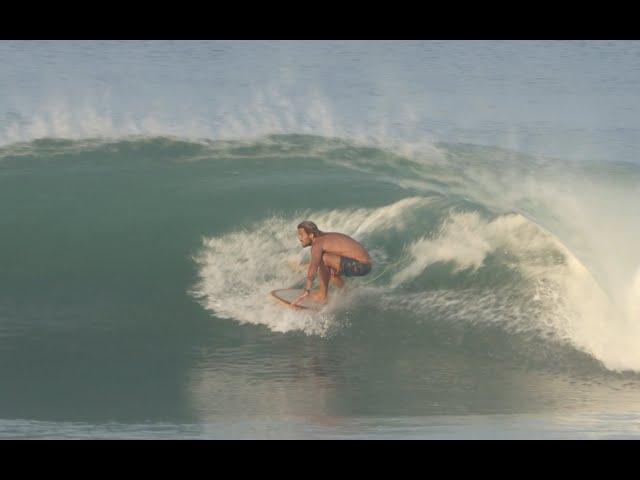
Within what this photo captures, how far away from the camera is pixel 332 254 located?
38.1 ft

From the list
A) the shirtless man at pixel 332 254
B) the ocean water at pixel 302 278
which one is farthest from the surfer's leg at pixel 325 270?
the ocean water at pixel 302 278

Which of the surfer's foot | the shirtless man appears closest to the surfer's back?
the shirtless man

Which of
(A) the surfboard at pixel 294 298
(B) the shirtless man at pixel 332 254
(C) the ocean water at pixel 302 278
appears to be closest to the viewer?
(C) the ocean water at pixel 302 278

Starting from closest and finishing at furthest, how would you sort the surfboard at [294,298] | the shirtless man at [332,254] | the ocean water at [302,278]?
1. the ocean water at [302,278]
2. the shirtless man at [332,254]
3. the surfboard at [294,298]

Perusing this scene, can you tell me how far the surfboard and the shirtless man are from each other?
8cm

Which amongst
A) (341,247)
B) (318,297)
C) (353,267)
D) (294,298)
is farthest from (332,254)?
(294,298)

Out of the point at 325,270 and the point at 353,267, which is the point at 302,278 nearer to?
the point at 325,270

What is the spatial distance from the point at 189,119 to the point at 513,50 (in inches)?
275

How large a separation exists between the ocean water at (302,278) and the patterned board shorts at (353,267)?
0.39m

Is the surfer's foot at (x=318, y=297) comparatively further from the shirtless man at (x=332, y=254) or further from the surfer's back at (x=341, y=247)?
the surfer's back at (x=341, y=247)

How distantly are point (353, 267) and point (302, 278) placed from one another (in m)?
0.79

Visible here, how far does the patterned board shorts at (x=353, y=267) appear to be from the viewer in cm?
1164

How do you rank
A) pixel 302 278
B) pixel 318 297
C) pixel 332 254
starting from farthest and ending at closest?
pixel 302 278, pixel 318 297, pixel 332 254

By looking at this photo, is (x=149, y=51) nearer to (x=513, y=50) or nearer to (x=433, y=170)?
(x=513, y=50)
